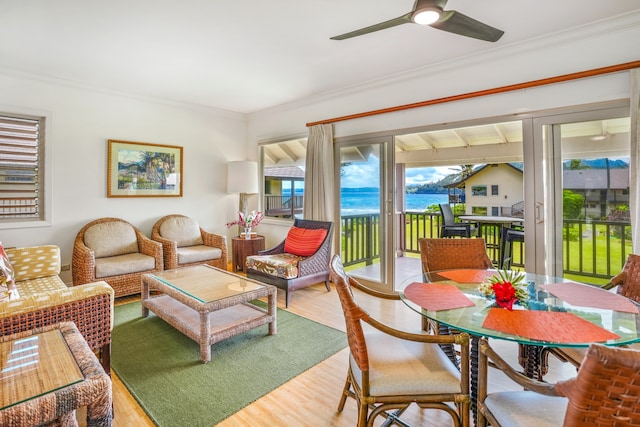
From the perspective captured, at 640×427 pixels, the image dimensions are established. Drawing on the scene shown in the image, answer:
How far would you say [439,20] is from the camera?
197cm

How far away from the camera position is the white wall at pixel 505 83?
8.58 ft

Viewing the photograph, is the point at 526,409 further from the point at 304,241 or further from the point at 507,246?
the point at 507,246

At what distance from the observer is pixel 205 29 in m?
2.71

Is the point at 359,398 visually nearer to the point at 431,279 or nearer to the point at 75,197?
the point at 431,279

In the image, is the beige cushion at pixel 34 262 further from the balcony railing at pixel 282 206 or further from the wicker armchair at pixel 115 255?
the balcony railing at pixel 282 206

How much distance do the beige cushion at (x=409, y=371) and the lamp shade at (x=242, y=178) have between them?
3958mm

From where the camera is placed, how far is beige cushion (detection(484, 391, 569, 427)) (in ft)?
3.68

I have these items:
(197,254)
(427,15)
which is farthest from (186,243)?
(427,15)

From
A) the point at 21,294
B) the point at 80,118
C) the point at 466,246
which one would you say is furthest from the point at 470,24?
the point at 80,118

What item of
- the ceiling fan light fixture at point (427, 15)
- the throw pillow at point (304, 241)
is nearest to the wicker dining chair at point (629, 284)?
the ceiling fan light fixture at point (427, 15)

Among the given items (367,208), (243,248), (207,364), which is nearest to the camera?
(207,364)

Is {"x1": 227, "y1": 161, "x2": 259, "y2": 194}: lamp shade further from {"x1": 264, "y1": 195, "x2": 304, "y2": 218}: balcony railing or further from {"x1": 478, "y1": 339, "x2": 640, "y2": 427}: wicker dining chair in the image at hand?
{"x1": 478, "y1": 339, "x2": 640, "y2": 427}: wicker dining chair

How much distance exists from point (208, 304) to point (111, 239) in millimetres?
2489

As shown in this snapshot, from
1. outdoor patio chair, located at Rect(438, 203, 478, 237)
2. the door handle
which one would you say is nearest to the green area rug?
the door handle
